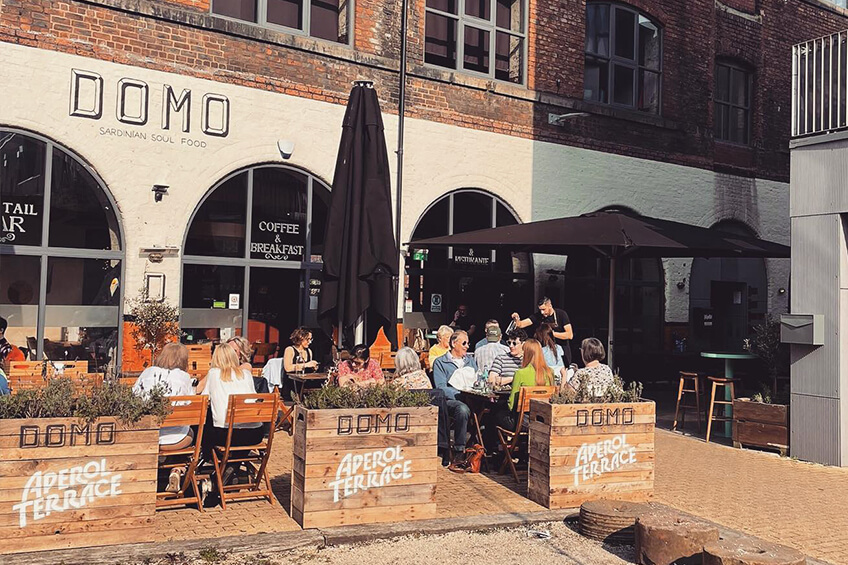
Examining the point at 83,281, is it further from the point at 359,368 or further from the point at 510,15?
the point at 510,15

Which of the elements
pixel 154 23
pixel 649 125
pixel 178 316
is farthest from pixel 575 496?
pixel 649 125

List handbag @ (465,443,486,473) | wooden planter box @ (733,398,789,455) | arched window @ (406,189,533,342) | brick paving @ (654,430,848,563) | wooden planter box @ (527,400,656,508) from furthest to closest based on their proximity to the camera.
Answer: arched window @ (406,189,533,342) → wooden planter box @ (733,398,789,455) → handbag @ (465,443,486,473) → wooden planter box @ (527,400,656,508) → brick paving @ (654,430,848,563)

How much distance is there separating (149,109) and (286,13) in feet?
9.00

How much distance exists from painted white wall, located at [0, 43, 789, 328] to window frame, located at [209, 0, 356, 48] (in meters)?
0.99

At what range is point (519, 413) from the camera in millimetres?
7969

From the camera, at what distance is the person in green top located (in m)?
8.24

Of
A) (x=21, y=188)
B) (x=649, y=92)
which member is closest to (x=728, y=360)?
(x=649, y=92)

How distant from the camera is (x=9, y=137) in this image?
10680mm

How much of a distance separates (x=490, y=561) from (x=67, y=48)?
8.52m

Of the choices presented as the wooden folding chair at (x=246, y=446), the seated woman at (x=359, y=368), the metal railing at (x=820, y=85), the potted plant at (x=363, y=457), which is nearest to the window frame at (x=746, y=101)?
the metal railing at (x=820, y=85)

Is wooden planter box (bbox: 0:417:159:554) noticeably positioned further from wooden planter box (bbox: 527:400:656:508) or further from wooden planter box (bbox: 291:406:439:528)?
wooden planter box (bbox: 527:400:656:508)

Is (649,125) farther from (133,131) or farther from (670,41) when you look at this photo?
(133,131)

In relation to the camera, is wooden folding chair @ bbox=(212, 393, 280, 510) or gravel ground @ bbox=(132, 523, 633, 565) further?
wooden folding chair @ bbox=(212, 393, 280, 510)

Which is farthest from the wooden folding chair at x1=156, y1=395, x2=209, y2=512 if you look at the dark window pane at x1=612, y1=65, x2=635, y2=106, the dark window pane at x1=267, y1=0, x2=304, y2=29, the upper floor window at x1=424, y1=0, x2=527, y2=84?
the dark window pane at x1=612, y1=65, x2=635, y2=106
